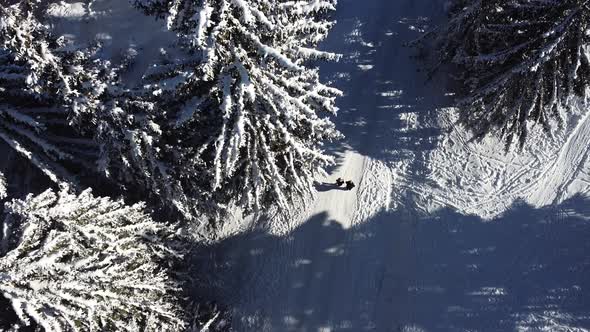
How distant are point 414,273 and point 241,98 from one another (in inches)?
370

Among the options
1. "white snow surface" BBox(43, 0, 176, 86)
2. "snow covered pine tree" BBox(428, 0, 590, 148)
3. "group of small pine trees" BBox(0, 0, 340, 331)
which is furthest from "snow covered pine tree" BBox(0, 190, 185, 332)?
"snow covered pine tree" BBox(428, 0, 590, 148)

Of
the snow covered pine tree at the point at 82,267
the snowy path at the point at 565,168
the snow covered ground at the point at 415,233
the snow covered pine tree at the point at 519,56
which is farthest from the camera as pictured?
the snowy path at the point at 565,168

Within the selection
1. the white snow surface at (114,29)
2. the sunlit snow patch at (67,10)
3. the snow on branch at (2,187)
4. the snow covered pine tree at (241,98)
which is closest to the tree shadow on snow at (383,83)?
the snow covered pine tree at (241,98)

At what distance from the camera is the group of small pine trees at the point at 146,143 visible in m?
10.4

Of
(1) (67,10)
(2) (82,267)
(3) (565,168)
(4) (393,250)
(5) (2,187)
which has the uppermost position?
(1) (67,10)

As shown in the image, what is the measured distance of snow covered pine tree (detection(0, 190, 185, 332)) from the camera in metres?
10.6

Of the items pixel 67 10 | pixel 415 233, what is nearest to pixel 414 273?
pixel 415 233

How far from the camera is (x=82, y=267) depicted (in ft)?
37.3

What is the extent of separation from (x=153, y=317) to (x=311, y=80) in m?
8.18

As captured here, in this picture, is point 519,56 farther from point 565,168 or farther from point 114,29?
point 114,29

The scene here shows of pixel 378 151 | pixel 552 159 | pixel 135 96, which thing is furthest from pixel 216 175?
pixel 552 159

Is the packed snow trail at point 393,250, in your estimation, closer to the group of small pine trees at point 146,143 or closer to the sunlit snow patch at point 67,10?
Answer: the group of small pine trees at point 146,143

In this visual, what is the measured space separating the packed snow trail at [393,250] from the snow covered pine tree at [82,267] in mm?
3860

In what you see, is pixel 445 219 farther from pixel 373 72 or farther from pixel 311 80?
pixel 311 80
